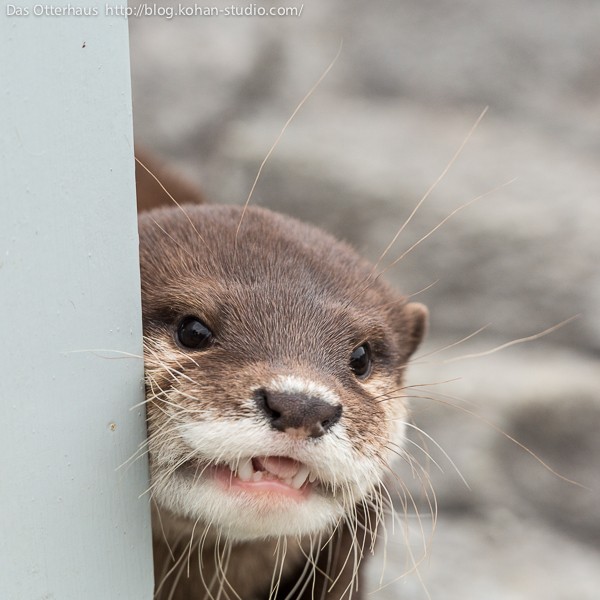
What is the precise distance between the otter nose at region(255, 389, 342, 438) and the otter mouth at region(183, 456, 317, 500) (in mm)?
118

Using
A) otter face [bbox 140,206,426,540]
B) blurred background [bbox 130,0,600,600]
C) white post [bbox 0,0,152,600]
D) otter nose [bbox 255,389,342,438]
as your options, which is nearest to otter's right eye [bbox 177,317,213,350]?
otter face [bbox 140,206,426,540]

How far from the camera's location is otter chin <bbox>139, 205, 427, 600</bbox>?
1781 mm

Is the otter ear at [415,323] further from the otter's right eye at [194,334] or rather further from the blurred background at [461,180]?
the blurred background at [461,180]

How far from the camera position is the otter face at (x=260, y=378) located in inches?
69.4

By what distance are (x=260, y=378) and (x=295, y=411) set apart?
0.12m

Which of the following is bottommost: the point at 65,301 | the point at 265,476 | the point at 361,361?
the point at 265,476

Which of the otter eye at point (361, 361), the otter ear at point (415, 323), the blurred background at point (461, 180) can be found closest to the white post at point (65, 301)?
the otter eye at point (361, 361)

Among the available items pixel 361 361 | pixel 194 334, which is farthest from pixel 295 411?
pixel 361 361

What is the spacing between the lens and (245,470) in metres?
1.82

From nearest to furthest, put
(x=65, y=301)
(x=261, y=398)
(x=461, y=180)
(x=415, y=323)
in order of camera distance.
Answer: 1. (x=65, y=301)
2. (x=261, y=398)
3. (x=415, y=323)
4. (x=461, y=180)

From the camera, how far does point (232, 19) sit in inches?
231

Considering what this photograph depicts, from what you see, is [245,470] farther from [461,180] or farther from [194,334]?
[461,180]

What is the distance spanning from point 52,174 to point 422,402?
320 cm

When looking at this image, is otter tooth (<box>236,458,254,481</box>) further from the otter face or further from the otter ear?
the otter ear
